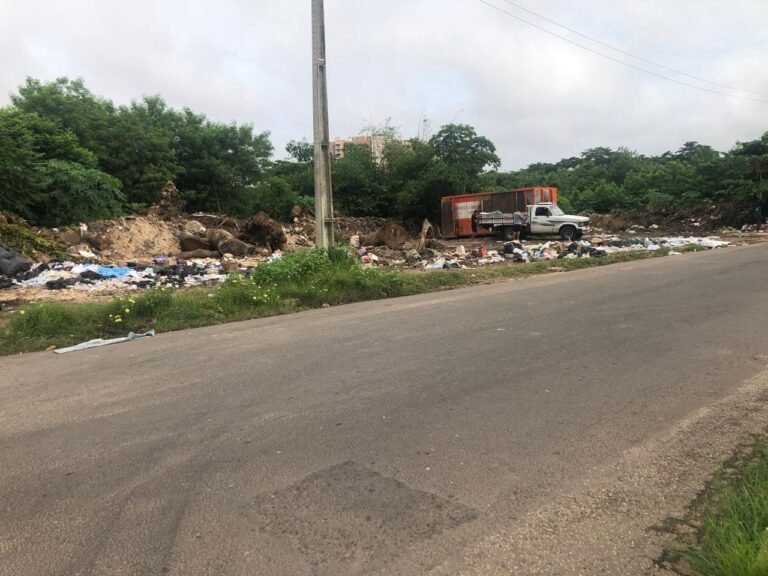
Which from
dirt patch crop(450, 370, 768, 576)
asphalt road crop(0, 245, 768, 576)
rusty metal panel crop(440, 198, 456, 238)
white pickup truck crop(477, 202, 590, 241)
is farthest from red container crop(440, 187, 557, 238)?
dirt patch crop(450, 370, 768, 576)

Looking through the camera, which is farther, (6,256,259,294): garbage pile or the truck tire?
the truck tire

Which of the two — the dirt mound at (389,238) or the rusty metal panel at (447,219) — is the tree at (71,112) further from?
the rusty metal panel at (447,219)

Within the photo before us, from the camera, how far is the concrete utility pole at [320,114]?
13211 mm

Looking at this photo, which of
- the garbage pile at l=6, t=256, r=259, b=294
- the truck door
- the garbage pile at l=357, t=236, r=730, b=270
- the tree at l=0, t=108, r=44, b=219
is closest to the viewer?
the garbage pile at l=6, t=256, r=259, b=294

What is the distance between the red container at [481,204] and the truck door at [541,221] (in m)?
1.43

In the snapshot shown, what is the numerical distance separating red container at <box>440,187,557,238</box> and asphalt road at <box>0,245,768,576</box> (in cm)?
2412

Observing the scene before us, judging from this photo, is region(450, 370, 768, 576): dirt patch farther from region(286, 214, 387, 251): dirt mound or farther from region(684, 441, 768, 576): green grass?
region(286, 214, 387, 251): dirt mound

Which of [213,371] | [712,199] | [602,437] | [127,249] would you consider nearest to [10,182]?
[127,249]

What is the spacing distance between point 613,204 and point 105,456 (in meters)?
52.3

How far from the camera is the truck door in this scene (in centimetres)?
2953

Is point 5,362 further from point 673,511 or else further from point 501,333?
point 673,511

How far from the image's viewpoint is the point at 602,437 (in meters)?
4.14

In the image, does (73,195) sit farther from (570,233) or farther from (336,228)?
(570,233)

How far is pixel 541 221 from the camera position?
29.7m
